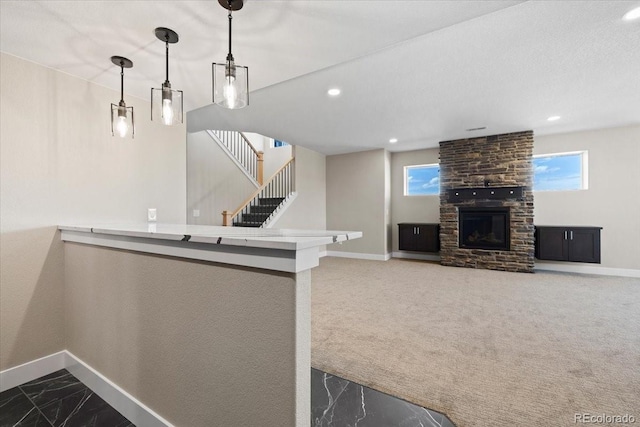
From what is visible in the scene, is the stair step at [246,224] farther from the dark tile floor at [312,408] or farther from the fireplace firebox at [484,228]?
the fireplace firebox at [484,228]

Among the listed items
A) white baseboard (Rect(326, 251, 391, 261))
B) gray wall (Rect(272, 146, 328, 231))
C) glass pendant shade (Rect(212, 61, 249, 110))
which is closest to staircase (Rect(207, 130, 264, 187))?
gray wall (Rect(272, 146, 328, 231))

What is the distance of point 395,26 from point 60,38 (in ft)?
7.27

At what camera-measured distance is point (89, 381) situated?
196 centimetres

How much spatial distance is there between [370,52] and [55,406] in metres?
3.22

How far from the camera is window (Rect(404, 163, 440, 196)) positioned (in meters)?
6.71

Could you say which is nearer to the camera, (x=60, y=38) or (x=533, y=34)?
(x=60, y=38)

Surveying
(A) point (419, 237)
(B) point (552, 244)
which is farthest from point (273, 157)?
(B) point (552, 244)

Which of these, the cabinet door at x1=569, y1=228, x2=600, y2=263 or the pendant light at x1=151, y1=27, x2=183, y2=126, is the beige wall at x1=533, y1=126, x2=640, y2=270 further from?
the pendant light at x1=151, y1=27, x2=183, y2=126

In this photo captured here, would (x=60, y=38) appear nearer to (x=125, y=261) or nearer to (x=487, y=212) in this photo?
(x=125, y=261)

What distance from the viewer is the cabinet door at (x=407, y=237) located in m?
6.50

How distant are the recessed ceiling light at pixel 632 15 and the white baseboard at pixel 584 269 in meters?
4.66

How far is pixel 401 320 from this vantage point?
304 centimetres

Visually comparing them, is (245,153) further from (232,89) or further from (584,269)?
(584,269)

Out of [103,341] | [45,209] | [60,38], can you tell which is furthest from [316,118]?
[103,341]
